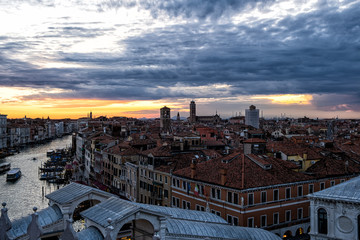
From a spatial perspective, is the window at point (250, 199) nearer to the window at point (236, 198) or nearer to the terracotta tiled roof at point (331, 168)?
the window at point (236, 198)

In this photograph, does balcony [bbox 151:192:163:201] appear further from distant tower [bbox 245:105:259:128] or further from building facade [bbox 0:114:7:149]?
distant tower [bbox 245:105:259:128]

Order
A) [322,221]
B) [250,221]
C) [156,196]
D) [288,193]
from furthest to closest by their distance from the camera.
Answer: [156,196] < [288,193] < [250,221] < [322,221]

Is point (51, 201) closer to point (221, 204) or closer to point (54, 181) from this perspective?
point (221, 204)

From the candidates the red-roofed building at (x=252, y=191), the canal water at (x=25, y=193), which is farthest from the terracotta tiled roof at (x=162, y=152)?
the canal water at (x=25, y=193)

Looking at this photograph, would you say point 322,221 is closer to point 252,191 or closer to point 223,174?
point 252,191

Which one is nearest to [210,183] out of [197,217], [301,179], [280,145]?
[301,179]

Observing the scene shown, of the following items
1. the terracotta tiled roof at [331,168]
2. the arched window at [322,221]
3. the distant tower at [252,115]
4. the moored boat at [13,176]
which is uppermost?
the distant tower at [252,115]

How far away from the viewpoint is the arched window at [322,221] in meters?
17.0

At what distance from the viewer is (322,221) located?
671 inches

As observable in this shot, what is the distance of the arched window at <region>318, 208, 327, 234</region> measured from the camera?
16969mm

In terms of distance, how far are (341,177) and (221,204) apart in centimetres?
991

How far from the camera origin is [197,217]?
14.5 m

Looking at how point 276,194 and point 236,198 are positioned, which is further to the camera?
point 276,194

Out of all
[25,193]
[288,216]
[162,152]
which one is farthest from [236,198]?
[25,193]
